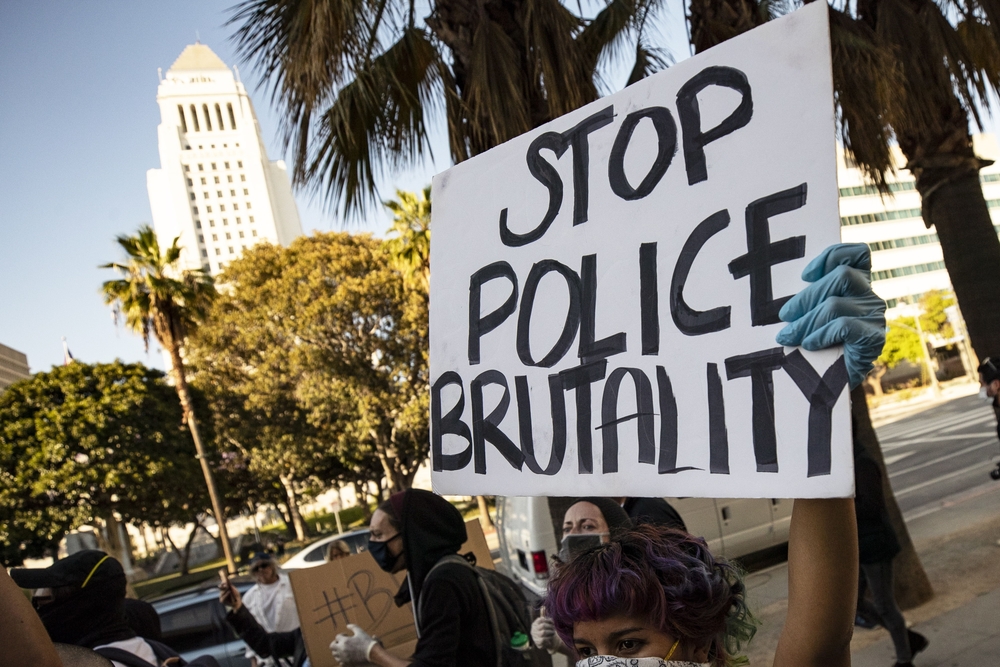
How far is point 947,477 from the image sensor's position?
13148 millimetres

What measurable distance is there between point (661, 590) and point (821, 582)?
0.26 meters

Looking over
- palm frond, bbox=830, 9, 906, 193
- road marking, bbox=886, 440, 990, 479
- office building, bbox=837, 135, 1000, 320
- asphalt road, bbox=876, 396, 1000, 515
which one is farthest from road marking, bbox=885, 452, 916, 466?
office building, bbox=837, 135, 1000, 320

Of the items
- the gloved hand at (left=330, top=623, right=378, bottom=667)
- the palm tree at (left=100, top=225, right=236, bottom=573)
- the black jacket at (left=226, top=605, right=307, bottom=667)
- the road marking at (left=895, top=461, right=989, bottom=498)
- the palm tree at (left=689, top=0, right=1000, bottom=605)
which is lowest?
the road marking at (left=895, top=461, right=989, bottom=498)

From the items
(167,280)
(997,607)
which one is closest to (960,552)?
(997,607)

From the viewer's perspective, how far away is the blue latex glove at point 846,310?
1.14 metres

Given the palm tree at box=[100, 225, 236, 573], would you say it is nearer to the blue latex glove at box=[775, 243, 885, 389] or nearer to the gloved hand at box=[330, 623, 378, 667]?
the gloved hand at box=[330, 623, 378, 667]

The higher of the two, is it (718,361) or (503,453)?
(718,361)

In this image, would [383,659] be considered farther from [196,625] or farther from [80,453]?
[80,453]

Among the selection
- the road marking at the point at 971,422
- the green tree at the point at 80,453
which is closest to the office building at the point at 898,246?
the road marking at the point at 971,422

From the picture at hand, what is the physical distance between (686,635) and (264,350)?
25.0 metres

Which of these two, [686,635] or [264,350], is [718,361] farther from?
[264,350]

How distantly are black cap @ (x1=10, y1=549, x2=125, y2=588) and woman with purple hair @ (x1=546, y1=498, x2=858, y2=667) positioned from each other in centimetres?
175

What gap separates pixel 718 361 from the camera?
138 cm

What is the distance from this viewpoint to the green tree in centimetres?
2425
